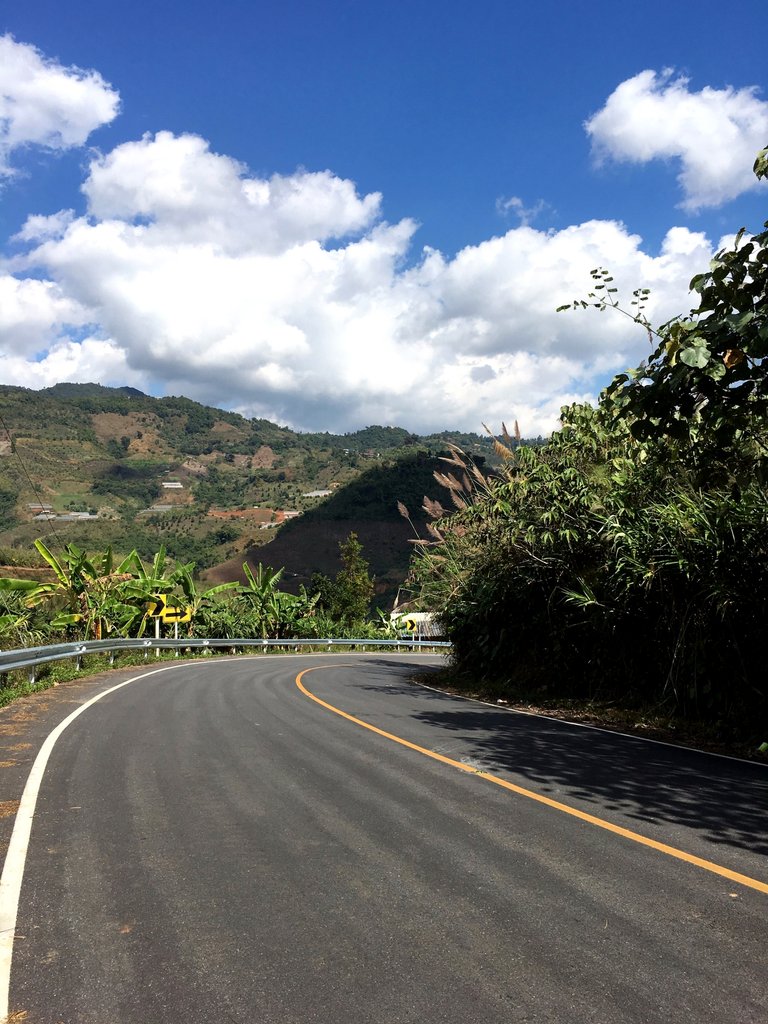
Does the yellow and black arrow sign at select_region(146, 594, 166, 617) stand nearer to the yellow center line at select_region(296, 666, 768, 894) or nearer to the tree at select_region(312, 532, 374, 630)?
the tree at select_region(312, 532, 374, 630)

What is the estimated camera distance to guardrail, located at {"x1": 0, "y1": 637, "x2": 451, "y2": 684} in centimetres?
1426

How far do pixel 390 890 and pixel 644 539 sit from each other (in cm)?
855

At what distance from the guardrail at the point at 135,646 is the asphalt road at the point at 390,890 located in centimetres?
708

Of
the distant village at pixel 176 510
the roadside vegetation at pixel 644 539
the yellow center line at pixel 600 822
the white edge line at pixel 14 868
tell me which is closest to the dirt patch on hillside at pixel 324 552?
the distant village at pixel 176 510

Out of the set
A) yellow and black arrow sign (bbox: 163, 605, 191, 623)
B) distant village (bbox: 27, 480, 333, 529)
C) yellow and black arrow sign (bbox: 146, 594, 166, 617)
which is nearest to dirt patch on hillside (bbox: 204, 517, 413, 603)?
distant village (bbox: 27, 480, 333, 529)

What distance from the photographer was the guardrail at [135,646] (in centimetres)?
1426

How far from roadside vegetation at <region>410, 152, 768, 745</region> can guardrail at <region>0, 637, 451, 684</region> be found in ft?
30.8

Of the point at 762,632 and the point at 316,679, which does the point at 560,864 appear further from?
the point at 316,679

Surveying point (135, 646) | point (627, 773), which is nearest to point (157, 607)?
point (135, 646)

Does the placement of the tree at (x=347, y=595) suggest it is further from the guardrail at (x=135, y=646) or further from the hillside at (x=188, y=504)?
the hillside at (x=188, y=504)

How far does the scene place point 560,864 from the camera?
4.64m

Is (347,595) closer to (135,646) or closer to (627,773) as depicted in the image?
(135,646)

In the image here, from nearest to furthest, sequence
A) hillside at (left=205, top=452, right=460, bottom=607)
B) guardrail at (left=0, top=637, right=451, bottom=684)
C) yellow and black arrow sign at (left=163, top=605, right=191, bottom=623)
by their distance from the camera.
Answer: guardrail at (left=0, top=637, right=451, bottom=684), yellow and black arrow sign at (left=163, top=605, right=191, bottom=623), hillside at (left=205, top=452, right=460, bottom=607)

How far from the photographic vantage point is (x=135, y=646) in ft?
82.9
